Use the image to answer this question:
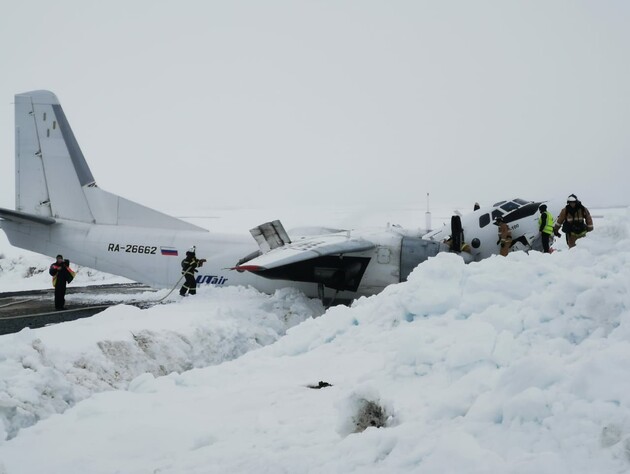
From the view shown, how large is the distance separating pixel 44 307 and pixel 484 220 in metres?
14.5

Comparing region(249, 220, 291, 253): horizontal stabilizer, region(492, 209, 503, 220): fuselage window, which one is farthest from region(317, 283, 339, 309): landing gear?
region(492, 209, 503, 220): fuselage window

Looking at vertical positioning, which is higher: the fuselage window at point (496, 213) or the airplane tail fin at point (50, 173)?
the airplane tail fin at point (50, 173)

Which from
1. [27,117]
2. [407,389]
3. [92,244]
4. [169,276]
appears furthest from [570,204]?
[27,117]

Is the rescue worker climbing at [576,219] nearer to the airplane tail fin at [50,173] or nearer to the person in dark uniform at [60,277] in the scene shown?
the person in dark uniform at [60,277]

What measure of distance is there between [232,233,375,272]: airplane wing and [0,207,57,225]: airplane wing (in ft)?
26.6

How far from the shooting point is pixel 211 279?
17.0 m

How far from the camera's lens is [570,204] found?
11945 millimetres

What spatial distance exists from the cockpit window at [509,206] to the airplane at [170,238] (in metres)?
0.04

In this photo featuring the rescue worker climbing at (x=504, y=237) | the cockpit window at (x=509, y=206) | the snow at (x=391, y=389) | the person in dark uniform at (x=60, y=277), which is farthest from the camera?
the cockpit window at (x=509, y=206)

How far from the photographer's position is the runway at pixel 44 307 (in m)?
13.1

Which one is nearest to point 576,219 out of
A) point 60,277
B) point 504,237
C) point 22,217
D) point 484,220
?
point 504,237

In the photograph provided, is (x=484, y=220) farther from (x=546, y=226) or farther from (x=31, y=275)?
(x=31, y=275)

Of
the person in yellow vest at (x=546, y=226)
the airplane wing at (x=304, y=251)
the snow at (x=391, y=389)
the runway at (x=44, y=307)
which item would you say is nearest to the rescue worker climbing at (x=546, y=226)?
the person in yellow vest at (x=546, y=226)

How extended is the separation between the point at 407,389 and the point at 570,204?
352 inches
